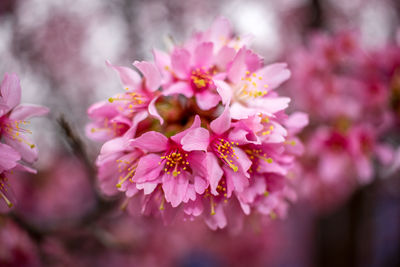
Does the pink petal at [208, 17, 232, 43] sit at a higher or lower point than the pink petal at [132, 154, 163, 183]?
higher

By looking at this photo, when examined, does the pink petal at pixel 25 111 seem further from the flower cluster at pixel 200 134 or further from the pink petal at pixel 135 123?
the pink petal at pixel 135 123

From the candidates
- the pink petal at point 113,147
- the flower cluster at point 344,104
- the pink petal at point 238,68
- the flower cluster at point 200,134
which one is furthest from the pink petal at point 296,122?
the flower cluster at point 344,104

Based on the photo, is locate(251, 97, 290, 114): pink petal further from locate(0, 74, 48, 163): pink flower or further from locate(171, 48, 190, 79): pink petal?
locate(0, 74, 48, 163): pink flower

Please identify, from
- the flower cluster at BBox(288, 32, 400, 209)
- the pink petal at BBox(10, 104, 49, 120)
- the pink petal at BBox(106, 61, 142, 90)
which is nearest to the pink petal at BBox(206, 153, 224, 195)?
the pink petal at BBox(106, 61, 142, 90)

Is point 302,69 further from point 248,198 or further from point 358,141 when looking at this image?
point 248,198

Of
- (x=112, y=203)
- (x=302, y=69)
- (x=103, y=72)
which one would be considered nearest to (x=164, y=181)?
(x=112, y=203)

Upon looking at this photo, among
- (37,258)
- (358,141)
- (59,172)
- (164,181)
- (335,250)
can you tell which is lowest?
(335,250)

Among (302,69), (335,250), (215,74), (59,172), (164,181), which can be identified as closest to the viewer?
(164,181)
